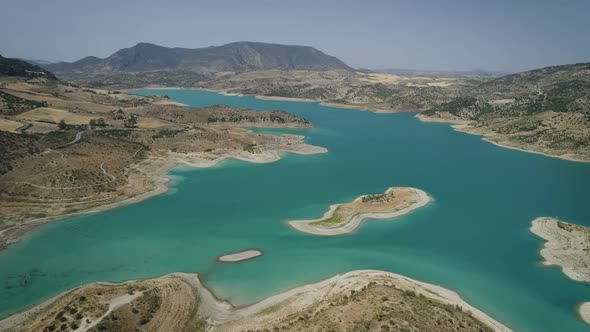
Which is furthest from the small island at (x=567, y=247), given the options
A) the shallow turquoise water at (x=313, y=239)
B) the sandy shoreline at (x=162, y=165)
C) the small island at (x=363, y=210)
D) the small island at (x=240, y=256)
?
the sandy shoreline at (x=162, y=165)

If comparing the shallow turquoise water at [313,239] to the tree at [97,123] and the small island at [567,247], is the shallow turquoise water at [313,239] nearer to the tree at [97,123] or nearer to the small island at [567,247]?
the small island at [567,247]

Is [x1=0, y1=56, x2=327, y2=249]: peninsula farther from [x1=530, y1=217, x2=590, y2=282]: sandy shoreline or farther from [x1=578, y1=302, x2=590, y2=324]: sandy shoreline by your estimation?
[x1=578, y1=302, x2=590, y2=324]: sandy shoreline

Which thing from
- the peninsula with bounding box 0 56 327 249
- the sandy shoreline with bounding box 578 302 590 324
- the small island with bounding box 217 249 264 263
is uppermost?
the peninsula with bounding box 0 56 327 249

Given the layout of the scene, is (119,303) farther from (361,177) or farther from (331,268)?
(361,177)

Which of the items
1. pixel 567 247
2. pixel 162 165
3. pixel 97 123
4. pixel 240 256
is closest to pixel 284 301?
pixel 240 256

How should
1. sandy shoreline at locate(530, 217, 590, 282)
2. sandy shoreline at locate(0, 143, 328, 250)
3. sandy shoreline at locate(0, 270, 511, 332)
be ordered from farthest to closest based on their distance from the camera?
1. sandy shoreline at locate(0, 143, 328, 250)
2. sandy shoreline at locate(530, 217, 590, 282)
3. sandy shoreline at locate(0, 270, 511, 332)

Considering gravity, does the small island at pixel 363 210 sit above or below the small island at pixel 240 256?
above

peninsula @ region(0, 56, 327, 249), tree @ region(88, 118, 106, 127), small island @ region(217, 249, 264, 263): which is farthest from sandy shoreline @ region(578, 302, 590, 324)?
tree @ region(88, 118, 106, 127)
